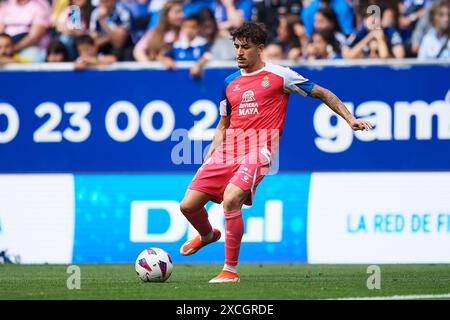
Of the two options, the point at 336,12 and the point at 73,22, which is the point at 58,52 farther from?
the point at 336,12

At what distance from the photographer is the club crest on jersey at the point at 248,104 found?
11.0 metres

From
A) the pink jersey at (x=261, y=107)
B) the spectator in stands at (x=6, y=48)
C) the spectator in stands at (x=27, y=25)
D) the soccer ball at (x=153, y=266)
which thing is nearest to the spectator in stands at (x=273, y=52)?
the spectator in stands at (x=27, y=25)

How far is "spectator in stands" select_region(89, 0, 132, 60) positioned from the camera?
54.2 ft

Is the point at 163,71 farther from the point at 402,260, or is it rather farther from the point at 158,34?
the point at 402,260

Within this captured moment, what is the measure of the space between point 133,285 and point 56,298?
1.49 m

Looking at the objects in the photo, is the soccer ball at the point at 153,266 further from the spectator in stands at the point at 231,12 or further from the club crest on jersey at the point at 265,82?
the spectator in stands at the point at 231,12

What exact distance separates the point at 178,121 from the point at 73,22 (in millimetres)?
3397

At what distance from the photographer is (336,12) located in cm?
1659

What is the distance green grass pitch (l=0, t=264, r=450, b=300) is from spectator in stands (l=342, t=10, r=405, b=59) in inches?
142

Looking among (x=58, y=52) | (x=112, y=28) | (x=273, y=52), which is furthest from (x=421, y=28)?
(x=58, y=52)

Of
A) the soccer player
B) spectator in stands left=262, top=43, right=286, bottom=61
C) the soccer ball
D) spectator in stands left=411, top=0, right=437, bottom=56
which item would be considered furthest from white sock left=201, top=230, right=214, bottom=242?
spectator in stands left=411, top=0, right=437, bottom=56

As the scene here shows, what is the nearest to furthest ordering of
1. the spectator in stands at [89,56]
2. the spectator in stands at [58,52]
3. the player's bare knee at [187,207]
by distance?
the player's bare knee at [187,207], the spectator in stands at [89,56], the spectator in stands at [58,52]

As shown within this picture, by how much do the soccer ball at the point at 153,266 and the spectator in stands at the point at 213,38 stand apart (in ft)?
20.0
